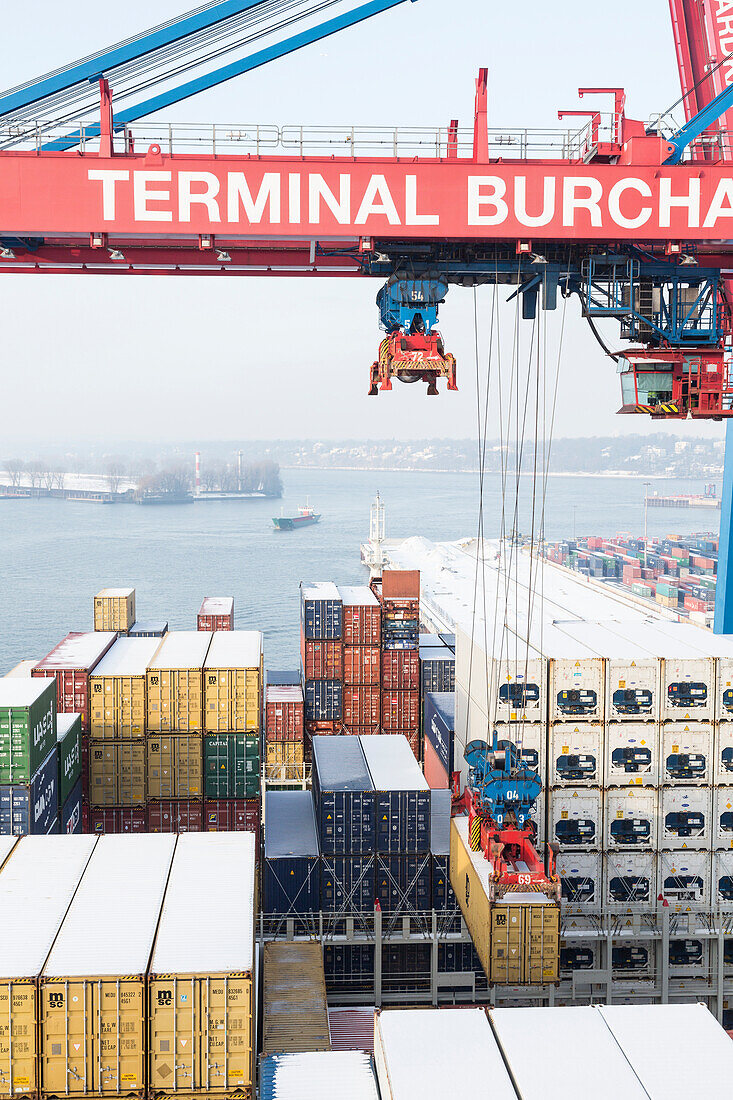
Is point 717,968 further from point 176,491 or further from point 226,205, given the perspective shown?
point 176,491

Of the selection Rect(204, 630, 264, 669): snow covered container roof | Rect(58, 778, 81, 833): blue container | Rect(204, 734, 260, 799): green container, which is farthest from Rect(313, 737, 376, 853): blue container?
Rect(58, 778, 81, 833): blue container

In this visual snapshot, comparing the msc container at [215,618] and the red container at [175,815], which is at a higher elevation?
the msc container at [215,618]

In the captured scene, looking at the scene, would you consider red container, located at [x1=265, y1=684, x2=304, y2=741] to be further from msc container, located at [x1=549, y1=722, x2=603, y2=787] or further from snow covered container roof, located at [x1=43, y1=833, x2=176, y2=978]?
snow covered container roof, located at [x1=43, y1=833, x2=176, y2=978]

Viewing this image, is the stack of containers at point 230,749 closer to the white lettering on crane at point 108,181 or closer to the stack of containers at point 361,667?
the white lettering on crane at point 108,181

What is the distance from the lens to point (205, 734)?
724 inches

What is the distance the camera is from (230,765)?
18312 millimetres

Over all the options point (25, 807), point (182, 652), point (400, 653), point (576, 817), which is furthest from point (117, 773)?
point (400, 653)

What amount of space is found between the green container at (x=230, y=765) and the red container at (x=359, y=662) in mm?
10105

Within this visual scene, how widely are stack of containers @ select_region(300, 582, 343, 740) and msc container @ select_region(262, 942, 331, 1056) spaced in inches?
522

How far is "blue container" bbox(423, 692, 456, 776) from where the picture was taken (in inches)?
834

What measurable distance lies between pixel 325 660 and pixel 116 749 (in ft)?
34.1

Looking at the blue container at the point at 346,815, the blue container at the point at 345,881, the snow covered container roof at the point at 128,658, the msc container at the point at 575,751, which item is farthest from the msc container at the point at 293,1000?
the snow covered container roof at the point at 128,658

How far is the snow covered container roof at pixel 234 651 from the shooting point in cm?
1881

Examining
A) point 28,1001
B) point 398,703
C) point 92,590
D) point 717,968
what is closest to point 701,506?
point 92,590
